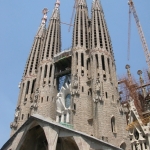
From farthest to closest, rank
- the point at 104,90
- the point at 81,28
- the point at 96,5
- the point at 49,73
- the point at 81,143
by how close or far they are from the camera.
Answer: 1. the point at 96,5
2. the point at 81,28
3. the point at 49,73
4. the point at 104,90
5. the point at 81,143

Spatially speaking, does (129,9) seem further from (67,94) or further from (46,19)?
(67,94)

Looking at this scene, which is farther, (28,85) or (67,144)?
(28,85)

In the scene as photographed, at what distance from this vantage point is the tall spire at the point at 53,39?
115ft

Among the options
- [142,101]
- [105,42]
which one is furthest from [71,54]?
[142,101]

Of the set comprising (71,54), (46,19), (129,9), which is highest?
(129,9)

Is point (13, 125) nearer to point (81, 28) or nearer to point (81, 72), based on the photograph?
point (81, 72)

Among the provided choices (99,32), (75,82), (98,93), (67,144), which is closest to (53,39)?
(99,32)

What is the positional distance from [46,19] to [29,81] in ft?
49.5

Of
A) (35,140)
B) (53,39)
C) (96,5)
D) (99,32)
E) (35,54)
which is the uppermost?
(96,5)

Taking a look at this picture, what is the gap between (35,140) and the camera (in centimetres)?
2511

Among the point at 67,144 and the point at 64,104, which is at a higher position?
the point at 64,104

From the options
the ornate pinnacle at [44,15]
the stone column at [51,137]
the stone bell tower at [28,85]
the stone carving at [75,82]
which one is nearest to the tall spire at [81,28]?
the stone carving at [75,82]

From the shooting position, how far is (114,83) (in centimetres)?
2770

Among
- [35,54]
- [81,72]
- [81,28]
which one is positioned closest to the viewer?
[81,72]
